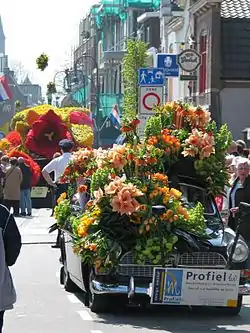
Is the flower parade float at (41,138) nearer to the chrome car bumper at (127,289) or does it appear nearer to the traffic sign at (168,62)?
the traffic sign at (168,62)

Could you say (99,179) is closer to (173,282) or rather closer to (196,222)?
(196,222)

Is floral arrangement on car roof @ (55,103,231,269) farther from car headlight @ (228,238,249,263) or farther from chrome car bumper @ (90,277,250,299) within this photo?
car headlight @ (228,238,249,263)

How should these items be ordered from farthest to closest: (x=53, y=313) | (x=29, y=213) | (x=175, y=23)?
(x=175, y=23) → (x=29, y=213) → (x=53, y=313)

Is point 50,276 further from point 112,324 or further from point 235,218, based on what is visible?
point 112,324

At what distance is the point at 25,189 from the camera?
2731 cm

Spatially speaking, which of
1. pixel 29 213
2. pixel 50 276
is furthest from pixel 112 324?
pixel 29 213

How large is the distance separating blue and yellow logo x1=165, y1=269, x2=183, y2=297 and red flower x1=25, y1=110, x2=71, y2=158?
1971 cm

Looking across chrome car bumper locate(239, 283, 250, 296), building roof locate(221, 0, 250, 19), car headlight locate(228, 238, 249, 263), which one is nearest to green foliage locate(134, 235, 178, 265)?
car headlight locate(228, 238, 249, 263)

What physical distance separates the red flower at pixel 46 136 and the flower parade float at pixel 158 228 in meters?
17.8

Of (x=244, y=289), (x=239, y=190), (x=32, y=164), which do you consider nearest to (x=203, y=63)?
(x=32, y=164)

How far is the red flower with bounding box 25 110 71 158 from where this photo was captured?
29953mm

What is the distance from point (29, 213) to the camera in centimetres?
2709

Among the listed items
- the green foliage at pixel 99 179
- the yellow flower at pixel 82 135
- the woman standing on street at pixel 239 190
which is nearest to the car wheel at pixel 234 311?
the woman standing on street at pixel 239 190

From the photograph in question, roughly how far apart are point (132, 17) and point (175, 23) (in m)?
27.5
